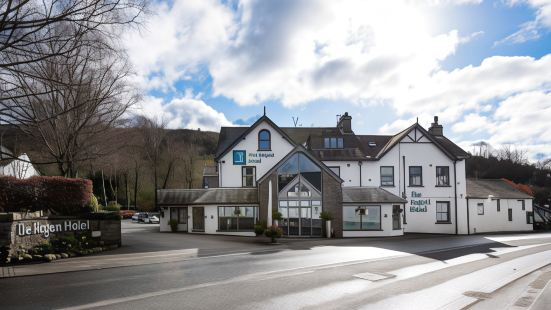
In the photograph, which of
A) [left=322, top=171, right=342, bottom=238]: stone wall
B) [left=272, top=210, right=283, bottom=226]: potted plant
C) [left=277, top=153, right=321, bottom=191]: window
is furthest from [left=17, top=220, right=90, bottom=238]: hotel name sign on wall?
[left=322, top=171, right=342, bottom=238]: stone wall

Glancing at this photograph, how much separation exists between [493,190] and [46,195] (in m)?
36.7

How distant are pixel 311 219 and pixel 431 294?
1811 cm

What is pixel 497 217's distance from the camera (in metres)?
36.5

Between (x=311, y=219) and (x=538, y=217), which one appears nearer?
(x=311, y=219)

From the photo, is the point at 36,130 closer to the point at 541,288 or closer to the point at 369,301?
the point at 369,301

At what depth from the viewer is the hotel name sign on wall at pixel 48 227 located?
16266 millimetres

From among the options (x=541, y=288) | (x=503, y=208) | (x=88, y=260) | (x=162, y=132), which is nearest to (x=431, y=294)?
(x=541, y=288)

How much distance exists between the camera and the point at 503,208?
37.2 metres

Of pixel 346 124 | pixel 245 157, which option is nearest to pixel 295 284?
pixel 245 157

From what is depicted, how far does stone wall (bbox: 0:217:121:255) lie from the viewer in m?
15.5

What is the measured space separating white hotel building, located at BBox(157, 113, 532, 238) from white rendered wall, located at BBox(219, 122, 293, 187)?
80 millimetres

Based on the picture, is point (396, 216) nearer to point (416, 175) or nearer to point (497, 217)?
point (416, 175)

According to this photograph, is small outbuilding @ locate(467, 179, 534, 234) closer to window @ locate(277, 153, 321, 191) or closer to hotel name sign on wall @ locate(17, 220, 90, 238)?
window @ locate(277, 153, 321, 191)

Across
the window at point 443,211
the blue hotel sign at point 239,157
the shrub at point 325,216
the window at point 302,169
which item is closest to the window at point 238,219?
the window at point 302,169
